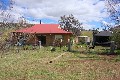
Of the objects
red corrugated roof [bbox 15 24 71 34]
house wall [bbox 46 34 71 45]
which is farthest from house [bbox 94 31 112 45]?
house wall [bbox 46 34 71 45]

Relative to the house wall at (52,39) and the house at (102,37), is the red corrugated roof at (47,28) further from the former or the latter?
the house at (102,37)

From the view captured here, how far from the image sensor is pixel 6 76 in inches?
498

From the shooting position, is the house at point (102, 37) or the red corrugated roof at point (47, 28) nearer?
the red corrugated roof at point (47, 28)

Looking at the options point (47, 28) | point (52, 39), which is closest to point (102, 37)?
point (47, 28)

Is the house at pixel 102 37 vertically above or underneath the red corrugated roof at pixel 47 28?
underneath

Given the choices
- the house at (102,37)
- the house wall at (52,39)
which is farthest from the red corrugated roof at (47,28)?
the house at (102,37)

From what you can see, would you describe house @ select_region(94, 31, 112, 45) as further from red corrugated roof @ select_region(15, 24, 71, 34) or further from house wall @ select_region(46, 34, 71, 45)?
house wall @ select_region(46, 34, 71, 45)

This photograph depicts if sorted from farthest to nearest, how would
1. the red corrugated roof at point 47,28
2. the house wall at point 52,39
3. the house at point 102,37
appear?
the house at point 102,37
the red corrugated roof at point 47,28
the house wall at point 52,39

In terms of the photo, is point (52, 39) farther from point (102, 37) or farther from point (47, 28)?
point (102, 37)

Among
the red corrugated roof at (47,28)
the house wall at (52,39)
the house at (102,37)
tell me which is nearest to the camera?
the house wall at (52,39)

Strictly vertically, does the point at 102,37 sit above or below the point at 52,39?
above

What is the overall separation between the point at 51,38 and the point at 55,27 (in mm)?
→ 2888

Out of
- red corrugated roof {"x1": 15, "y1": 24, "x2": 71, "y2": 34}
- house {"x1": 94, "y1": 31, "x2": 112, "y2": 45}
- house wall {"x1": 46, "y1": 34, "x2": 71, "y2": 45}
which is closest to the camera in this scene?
house wall {"x1": 46, "y1": 34, "x2": 71, "y2": 45}

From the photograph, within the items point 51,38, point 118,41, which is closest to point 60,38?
point 51,38
